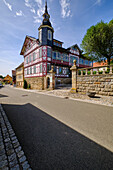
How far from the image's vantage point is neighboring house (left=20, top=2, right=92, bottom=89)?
1581 centimetres

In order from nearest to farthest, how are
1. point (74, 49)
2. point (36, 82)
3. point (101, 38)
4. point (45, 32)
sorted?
point (101, 38), point (45, 32), point (36, 82), point (74, 49)

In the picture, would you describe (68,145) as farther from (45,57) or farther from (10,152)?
(45,57)

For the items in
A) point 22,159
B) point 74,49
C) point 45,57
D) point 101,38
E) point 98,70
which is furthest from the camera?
point 74,49

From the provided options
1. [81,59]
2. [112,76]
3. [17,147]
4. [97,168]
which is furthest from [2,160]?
[81,59]

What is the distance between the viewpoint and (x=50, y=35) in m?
16.5

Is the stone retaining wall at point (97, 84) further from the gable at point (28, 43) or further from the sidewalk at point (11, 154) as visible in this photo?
the gable at point (28, 43)

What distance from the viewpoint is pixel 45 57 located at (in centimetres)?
1572

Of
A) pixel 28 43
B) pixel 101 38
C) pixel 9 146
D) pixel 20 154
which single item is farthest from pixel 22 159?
pixel 28 43

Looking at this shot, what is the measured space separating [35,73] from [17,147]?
17.1 meters

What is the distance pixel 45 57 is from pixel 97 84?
11.4 m

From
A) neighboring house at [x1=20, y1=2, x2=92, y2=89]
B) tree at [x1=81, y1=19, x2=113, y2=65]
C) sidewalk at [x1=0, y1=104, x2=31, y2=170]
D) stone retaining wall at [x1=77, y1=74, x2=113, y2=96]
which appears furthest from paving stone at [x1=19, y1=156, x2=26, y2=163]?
tree at [x1=81, y1=19, x2=113, y2=65]

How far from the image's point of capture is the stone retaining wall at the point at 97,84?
7.58 metres

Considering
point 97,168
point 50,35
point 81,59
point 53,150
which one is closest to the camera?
point 97,168

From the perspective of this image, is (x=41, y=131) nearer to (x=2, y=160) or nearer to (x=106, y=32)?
(x=2, y=160)
